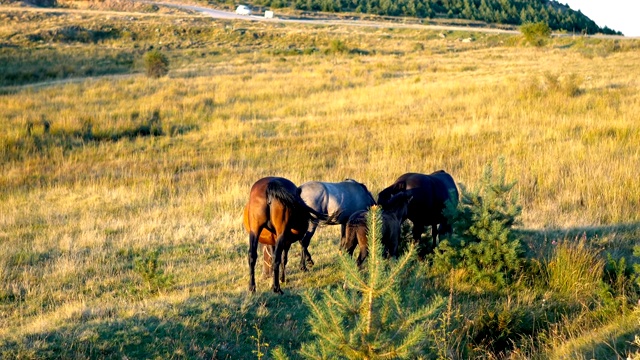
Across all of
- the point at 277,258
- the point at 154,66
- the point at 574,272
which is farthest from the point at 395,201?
the point at 154,66

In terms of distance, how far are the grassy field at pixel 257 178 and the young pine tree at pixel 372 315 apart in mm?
1167

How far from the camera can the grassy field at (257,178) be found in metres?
6.42

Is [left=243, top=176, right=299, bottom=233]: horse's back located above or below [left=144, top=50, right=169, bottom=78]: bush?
above

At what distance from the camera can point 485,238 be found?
7590 mm

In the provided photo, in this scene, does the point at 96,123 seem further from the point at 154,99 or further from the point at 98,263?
the point at 98,263

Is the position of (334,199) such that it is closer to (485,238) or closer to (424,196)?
(424,196)

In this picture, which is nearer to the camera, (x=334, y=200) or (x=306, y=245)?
(x=334, y=200)

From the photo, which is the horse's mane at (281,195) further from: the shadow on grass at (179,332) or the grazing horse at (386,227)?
the shadow on grass at (179,332)

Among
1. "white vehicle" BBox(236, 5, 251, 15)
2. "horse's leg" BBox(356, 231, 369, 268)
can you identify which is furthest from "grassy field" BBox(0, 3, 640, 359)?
"white vehicle" BBox(236, 5, 251, 15)

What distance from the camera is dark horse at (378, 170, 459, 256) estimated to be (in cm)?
778

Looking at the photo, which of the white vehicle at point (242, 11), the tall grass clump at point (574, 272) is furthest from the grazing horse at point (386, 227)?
the white vehicle at point (242, 11)

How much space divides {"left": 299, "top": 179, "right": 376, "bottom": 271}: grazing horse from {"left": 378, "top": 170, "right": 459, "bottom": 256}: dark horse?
0.27 m

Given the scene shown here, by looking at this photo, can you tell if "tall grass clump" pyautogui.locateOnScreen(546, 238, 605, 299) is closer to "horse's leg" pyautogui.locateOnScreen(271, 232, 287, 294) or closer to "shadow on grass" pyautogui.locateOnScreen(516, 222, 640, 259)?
"shadow on grass" pyautogui.locateOnScreen(516, 222, 640, 259)

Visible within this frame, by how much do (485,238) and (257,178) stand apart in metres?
7.39
